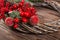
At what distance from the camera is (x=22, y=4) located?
4.48 feet

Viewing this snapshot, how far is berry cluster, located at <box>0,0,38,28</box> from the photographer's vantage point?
4.25 feet

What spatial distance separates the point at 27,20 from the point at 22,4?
0.45ft

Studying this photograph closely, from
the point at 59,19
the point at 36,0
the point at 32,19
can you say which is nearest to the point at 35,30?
the point at 32,19

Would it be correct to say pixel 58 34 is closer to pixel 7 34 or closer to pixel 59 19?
pixel 59 19

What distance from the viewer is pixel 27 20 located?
1.32 m

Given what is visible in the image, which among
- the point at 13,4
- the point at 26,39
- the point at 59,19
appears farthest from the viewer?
the point at 59,19

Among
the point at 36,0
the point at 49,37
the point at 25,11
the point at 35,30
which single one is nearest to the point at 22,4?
the point at 25,11

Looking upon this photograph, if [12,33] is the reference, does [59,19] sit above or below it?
above

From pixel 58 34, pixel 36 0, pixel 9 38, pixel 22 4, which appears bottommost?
pixel 9 38

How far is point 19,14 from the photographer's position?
4.26 ft

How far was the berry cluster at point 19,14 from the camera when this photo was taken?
130cm

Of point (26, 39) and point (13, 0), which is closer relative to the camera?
point (26, 39)

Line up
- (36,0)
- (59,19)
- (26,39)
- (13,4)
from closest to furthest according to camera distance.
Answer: (26,39), (13,4), (59,19), (36,0)

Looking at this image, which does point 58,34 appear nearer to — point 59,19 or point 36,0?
point 59,19
